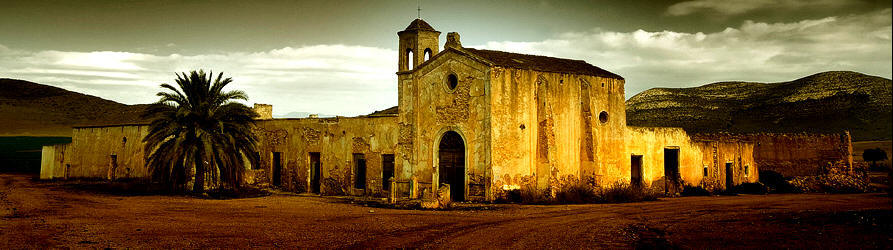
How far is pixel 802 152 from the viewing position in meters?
26.7

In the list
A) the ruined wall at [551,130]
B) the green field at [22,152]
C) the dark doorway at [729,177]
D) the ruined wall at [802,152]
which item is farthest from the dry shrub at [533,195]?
the green field at [22,152]

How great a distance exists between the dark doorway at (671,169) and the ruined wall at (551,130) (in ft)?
10.2

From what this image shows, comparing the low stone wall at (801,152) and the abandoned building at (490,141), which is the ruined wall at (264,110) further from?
the low stone wall at (801,152)

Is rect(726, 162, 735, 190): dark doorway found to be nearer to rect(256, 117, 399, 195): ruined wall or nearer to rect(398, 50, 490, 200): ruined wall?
rect(398, 50, 490, 200): ruined wall

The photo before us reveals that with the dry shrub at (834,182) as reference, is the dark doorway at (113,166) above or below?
above

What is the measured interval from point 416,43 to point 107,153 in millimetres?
20066

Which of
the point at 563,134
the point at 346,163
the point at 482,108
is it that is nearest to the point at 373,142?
the point at 346,163

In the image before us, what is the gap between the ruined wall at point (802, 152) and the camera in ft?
85.0

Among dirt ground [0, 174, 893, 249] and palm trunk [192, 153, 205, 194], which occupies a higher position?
palm trunk [192, 153, 205, 194]

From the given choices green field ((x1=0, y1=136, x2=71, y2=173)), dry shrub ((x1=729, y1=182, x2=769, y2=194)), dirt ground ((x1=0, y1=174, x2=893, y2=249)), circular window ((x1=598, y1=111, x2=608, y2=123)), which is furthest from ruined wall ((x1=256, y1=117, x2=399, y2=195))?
green field ((x1=0, y1=136, x2=71, y2=173))

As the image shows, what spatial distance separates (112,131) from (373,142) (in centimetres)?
1789

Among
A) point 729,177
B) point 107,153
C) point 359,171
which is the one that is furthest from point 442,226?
point 107,153

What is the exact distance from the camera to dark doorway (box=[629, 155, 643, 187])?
22656mm

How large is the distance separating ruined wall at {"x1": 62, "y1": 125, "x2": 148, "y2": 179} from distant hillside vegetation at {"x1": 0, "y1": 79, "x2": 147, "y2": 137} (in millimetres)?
36367
